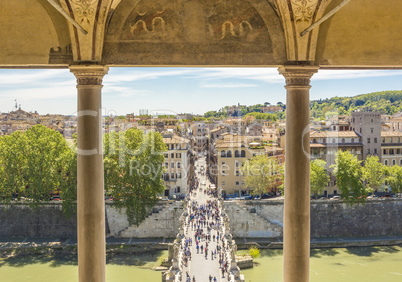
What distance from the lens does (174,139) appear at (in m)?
30.6

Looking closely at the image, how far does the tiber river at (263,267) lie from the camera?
1664 centimetres

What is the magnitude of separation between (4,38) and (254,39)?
1.86 meters

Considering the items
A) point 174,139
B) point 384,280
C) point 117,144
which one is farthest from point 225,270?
point 174,139

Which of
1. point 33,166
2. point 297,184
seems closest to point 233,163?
point 33,166

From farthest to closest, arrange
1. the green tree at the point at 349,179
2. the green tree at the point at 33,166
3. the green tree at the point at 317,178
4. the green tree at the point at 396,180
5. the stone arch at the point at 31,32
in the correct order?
the green tree at the point at 396,180 → the green tree at the point at 317,178 → the green tree at the point at 349,179 → the green tree at the point at 33,166 → the stone arch at the point at 31,32

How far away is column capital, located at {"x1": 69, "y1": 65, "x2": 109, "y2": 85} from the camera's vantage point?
3303mm

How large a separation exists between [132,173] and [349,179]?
36.4 ft

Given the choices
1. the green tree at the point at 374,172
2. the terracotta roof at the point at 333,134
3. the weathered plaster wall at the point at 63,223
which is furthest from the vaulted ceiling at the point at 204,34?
the terracotta roof at the point at 333,134

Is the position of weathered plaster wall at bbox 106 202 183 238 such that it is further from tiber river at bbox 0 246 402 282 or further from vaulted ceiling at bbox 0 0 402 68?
vaulted ceiling at bbox 0 0 402 68

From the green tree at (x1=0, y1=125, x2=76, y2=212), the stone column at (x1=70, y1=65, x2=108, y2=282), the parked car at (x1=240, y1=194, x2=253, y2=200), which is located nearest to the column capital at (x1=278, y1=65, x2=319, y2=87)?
the stone column at (x1=70, y1=65, x2=108, y2=282)

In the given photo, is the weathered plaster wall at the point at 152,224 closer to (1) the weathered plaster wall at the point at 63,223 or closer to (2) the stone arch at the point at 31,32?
(1) the weathered plaster wall at the point at 63,223

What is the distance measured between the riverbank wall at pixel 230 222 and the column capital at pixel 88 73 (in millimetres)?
18372

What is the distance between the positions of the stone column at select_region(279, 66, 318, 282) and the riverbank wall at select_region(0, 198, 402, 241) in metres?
18.1

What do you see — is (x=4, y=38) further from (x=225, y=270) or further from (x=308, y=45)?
(x=225, y=270)
